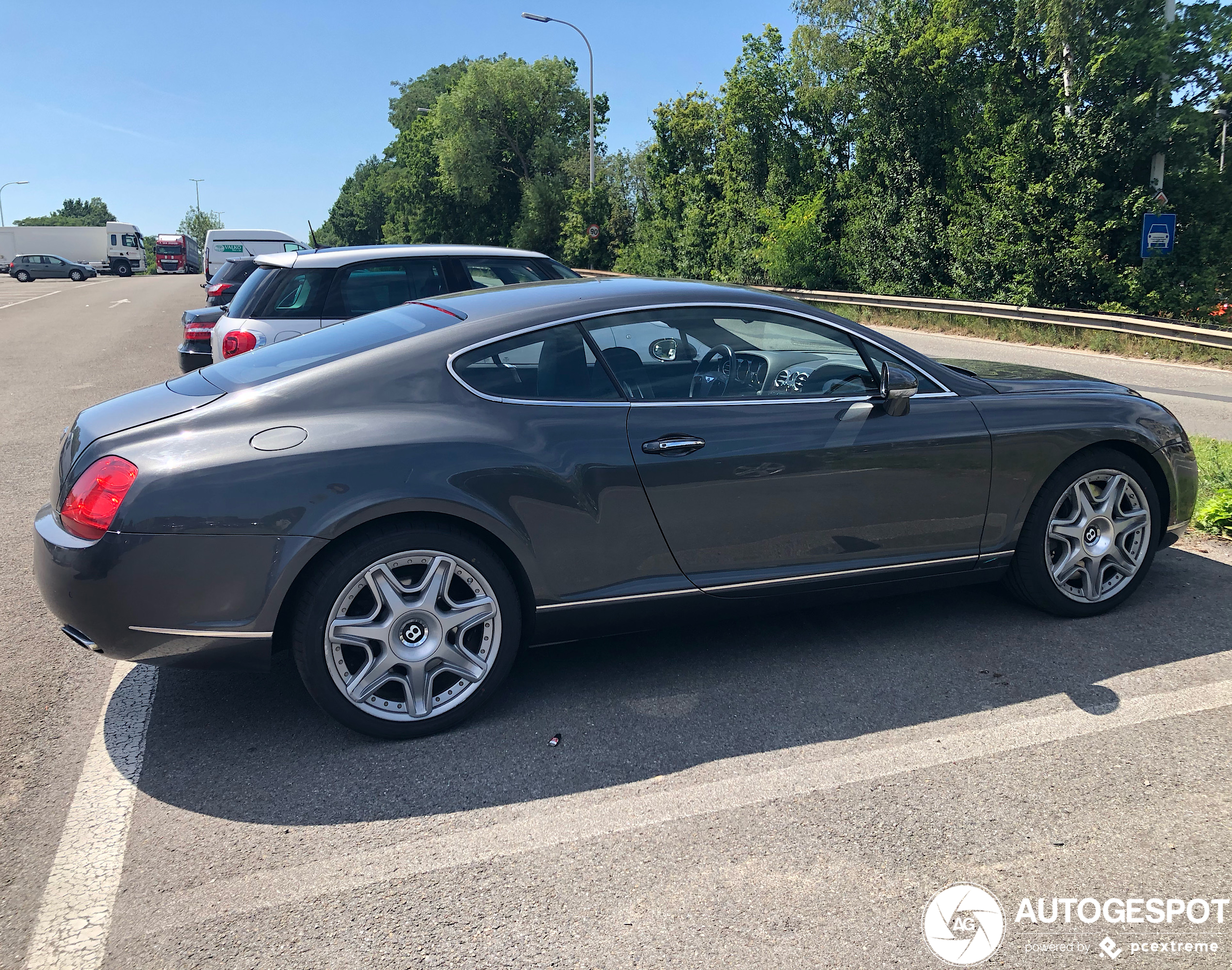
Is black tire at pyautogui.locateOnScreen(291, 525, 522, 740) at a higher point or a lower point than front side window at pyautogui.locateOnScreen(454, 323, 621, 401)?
lower

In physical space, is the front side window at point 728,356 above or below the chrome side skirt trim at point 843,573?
above

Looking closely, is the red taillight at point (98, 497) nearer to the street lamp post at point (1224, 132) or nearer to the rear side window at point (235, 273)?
the rear side window at point (235, 273)

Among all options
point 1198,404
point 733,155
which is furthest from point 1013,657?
point 733,155

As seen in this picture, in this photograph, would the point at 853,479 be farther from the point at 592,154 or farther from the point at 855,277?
the point at 592,154

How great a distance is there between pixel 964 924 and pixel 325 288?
21.9 feet

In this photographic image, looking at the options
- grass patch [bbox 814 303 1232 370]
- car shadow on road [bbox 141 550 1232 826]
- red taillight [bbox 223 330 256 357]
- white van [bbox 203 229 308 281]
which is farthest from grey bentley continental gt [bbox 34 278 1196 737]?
white van [bbox 203 229 308 281]

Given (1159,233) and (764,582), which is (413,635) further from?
(1159,233)

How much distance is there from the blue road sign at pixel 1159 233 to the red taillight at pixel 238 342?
15.1m

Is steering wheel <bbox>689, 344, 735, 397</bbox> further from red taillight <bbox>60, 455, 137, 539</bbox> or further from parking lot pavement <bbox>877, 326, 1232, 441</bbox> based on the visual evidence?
parking lot pavement <bbox>877, 326, 1232, 441</bbox>

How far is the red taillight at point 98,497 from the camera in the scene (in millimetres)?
3209

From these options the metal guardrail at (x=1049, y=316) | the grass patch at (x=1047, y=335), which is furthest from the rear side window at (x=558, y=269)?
the grass patch at (x=1047, y=335)

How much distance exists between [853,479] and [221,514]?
2.29 metres

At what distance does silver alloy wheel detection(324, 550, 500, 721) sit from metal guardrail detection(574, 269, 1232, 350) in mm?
9767

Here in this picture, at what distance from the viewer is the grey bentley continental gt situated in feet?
10.6
